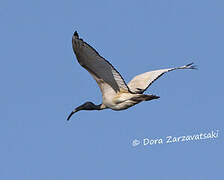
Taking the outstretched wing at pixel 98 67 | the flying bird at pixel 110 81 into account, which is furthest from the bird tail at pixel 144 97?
the outstretched wing at pixel 98 67

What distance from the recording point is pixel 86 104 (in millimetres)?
25312

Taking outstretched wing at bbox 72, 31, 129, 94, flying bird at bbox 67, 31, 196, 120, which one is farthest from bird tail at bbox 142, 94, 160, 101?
outstretched wing at bbox 72, 31, 129, 94

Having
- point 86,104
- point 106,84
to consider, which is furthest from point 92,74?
point 86,104

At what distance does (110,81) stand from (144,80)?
6.69 feet

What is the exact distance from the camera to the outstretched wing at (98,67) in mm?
21062

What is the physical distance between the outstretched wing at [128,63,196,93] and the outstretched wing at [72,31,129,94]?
121 centimetres

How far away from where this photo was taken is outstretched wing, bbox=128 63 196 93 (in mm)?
24547

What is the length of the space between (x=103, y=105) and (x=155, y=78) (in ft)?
6.79

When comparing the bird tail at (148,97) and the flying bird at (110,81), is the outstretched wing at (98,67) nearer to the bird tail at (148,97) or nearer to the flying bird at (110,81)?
the flying bird at (110,81)

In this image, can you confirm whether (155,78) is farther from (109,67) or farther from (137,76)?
(109,67)

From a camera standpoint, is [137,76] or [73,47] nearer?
[73,47]

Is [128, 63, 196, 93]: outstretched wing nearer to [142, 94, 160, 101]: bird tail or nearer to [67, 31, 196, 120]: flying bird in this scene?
[67, 31, 196, 120]: flying bird

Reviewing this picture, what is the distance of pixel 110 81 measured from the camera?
23234 millimetres

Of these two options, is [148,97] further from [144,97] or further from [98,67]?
[98,67]
